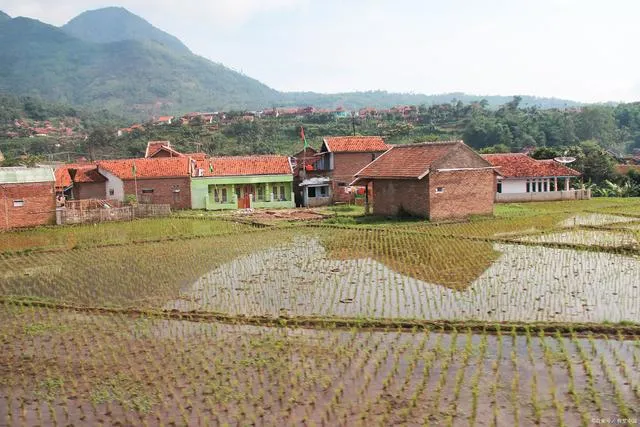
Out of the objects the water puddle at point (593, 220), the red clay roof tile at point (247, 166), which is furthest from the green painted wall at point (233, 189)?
the water puddle at point (593, 220)

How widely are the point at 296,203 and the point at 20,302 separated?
81.9 feet

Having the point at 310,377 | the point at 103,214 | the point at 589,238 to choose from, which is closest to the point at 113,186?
the point at 103,214

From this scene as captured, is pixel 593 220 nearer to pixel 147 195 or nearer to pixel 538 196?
pixel 538 196

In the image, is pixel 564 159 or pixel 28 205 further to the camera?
pixel 564 159

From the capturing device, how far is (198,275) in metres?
16.8

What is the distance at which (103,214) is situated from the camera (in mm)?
29188

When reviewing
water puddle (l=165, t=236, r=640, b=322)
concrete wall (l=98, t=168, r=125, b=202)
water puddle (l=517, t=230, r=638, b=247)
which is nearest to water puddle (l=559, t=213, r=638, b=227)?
water puddle (l=517, t=230, r=638, b=247)

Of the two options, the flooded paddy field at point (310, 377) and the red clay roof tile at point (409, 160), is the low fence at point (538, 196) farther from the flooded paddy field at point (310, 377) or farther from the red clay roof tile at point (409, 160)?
the flooded paddy field at point (310, 377)

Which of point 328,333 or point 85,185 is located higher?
point 85,185

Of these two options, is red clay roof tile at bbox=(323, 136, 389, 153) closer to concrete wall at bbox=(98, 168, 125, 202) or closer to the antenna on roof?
the antenna on roof

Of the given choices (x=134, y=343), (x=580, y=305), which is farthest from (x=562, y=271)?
(x=134, y=343)

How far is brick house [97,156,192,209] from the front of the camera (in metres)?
35.2

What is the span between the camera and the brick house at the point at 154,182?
3525 centimetres

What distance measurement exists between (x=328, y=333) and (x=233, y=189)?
26349 millimetres
